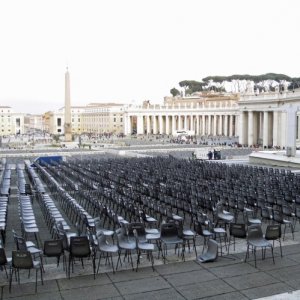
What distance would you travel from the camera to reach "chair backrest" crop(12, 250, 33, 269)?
852cm

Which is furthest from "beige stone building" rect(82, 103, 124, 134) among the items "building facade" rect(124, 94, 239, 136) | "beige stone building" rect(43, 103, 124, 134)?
"building facade" rect(124, 94, 239, 136)

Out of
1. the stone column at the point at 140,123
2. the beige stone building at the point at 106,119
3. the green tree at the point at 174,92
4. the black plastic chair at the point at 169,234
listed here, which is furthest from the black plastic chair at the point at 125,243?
the green tree at the point at 174,92

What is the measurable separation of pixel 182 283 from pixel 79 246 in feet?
7.73

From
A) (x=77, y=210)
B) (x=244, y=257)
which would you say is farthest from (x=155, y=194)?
(x=244, y=257)

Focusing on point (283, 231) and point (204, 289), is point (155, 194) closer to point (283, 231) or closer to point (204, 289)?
point (283, 231)

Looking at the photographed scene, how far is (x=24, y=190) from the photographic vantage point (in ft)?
66.2

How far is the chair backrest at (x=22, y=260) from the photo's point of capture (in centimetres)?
852

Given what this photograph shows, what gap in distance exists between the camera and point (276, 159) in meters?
38.3

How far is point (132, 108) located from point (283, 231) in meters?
127

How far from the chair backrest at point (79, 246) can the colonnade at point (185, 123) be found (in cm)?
9894

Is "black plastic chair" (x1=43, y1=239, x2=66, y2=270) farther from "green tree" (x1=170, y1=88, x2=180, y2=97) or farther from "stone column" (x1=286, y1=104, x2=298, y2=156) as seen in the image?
"green tree" (x1=170, y1=88, x2=180, y2=97)

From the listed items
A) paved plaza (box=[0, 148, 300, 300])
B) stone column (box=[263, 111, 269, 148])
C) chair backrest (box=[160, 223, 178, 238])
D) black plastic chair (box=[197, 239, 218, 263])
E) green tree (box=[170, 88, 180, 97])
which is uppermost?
green tree (box=[170, 88, 180, 97])

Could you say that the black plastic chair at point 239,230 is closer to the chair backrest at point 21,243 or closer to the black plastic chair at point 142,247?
the black plastic chair at point 142,247

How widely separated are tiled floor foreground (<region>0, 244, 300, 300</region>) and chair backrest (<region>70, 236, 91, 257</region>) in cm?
50
